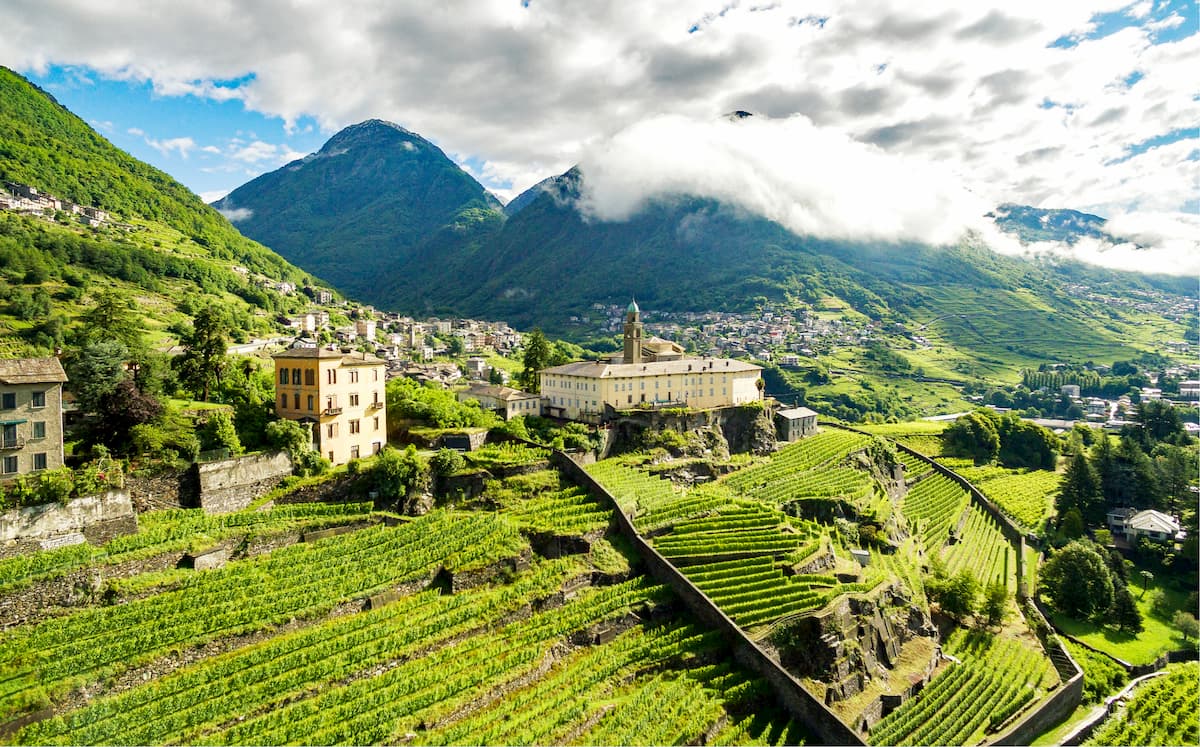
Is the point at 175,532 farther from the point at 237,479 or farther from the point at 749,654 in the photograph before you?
the point at 749,654

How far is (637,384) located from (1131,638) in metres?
47.7

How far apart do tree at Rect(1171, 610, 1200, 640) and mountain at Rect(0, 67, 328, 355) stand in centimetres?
10036

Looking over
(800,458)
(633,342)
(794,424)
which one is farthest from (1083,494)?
(633,342)

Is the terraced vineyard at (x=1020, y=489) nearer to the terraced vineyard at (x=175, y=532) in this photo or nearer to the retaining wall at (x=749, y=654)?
the retaining wall at (x=749, y=654)

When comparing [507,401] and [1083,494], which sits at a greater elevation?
[507,401]

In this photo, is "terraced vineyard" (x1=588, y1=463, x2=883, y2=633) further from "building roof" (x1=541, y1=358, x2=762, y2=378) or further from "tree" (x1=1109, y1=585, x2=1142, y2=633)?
"tree" (x1=1109, y1=585, x2=1142, y2=633)

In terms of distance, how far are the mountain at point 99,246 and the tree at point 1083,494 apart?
108491mm

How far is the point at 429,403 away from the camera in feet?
170

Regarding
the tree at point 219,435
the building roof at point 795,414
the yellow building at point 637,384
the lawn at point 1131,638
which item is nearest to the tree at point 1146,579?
the lawn at point 1131,638

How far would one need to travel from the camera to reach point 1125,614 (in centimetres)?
5444

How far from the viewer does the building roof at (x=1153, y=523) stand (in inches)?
2736

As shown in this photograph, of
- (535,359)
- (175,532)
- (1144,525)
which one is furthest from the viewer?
(535,359)

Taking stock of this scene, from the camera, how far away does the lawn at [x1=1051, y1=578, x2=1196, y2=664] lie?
5112 centimetres

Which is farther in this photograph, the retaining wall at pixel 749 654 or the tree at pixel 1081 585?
the tree at pixel 1081 585
